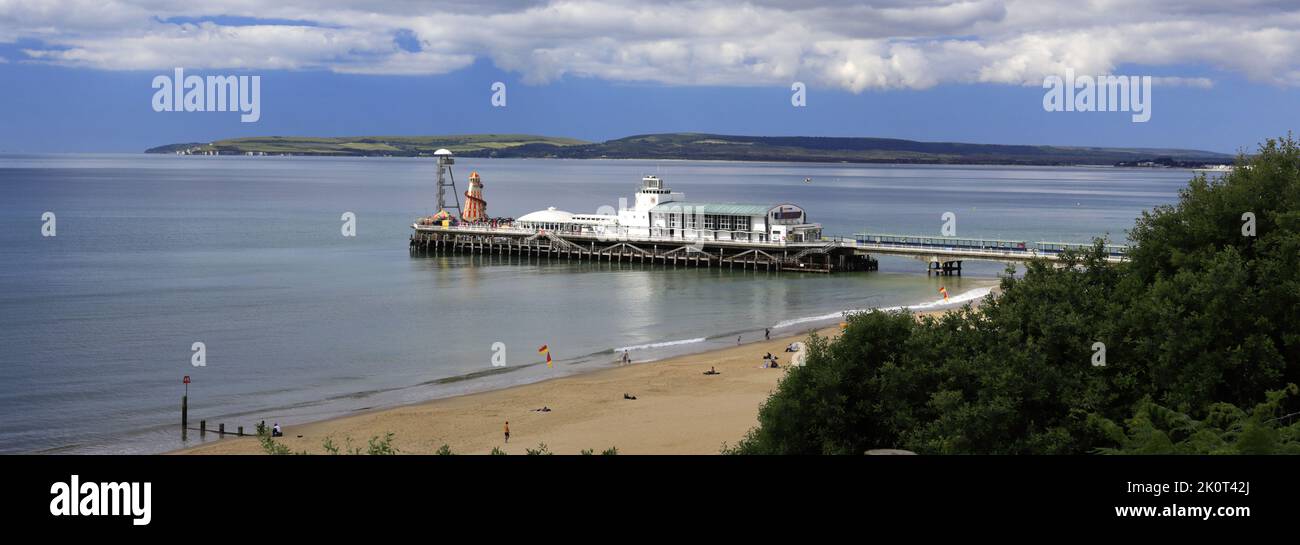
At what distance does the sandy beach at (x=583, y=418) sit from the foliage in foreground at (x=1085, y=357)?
7.68 meters

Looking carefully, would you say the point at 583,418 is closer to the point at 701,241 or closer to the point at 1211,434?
the point at 1211,434

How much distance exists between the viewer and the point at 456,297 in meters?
66.8

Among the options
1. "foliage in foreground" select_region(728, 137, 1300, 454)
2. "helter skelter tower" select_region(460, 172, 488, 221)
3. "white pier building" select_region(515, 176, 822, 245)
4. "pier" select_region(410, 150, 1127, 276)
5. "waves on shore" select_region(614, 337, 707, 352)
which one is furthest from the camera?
"helter skelter tower" select_region(460, 172, 488, 221)

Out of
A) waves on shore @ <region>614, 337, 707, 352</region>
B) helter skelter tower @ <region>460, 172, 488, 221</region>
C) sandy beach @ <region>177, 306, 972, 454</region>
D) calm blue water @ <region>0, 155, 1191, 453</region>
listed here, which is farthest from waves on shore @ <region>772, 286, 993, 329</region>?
helter skelter tower @ <region>460, 172, 488, 221</region>

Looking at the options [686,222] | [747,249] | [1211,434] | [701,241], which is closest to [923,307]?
[747,249]

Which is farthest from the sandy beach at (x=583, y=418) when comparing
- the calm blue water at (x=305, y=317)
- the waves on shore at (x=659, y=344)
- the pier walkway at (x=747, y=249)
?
the pier walkway at (x=747, y=249)

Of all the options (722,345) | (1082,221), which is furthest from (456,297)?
(1082,221)

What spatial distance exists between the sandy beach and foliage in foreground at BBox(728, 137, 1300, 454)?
7681mm

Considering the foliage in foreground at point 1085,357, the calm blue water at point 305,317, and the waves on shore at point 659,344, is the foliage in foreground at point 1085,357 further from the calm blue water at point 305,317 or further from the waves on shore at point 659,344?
the waves on shore at point 659,344

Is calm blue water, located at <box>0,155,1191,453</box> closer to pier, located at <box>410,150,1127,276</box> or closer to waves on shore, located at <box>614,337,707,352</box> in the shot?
waves on shore, located at <box>614,337,707,352</box>

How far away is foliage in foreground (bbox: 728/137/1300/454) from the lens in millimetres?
19000

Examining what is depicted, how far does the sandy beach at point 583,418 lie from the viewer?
30.9 m
